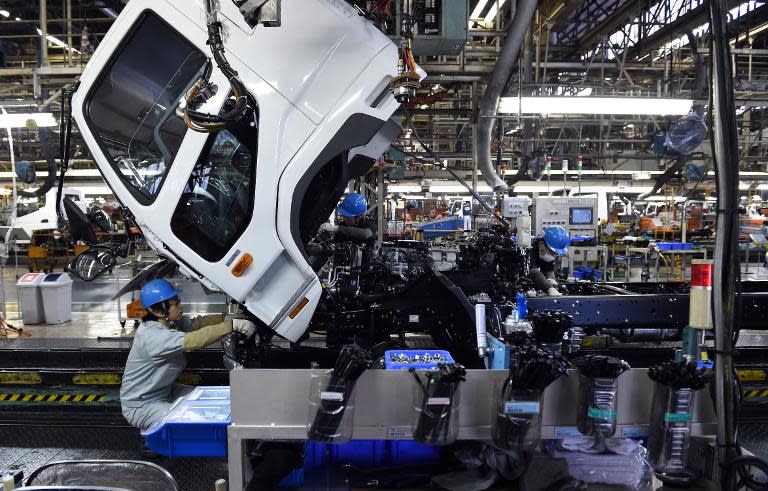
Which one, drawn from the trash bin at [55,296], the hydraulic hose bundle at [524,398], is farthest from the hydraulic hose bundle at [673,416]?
the trash bin at [55,296]

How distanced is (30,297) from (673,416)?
28.9 ft

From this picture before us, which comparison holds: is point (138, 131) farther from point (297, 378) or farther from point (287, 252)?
point (297, 378)

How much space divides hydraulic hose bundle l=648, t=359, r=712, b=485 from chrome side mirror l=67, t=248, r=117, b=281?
3862 mm

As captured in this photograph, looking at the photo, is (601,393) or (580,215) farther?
(580,215)

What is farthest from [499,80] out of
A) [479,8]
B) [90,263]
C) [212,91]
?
[90,263]

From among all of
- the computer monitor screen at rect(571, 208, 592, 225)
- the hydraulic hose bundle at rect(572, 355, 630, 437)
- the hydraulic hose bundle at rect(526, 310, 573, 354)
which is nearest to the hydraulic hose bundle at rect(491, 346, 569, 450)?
the hydraulic hose bundle at rect(572, 355, 630, 437)

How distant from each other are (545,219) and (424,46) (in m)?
6.25

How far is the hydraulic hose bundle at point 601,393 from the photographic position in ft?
5.95

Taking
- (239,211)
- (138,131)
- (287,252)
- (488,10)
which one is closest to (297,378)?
(287,252)

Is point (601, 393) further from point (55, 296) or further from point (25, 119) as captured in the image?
point (55, 296)

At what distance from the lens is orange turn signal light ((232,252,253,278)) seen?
3023 mm

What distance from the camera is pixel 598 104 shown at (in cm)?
630

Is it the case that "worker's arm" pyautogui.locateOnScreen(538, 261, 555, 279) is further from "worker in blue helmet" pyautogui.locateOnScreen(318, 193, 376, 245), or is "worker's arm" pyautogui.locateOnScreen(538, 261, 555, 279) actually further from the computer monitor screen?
the computer monitor screen

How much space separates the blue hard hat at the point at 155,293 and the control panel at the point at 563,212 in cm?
774
